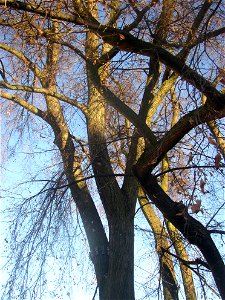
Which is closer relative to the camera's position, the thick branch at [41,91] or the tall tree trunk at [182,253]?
the thick branch at [41,91]

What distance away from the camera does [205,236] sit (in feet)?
17.5

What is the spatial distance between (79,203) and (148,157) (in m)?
1.56

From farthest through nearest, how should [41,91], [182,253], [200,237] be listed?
[182,253], [41,91], [200,237]

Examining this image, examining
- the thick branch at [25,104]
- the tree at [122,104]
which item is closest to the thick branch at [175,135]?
the tree at [122,104]

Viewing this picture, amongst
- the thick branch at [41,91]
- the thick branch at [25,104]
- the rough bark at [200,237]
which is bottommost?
the rough bark at [200,237]

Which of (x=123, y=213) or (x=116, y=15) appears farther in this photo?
(x=123, y=213)

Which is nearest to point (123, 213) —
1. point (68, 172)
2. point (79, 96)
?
point (68, 172)

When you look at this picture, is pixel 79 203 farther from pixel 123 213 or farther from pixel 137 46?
pixel 137 46

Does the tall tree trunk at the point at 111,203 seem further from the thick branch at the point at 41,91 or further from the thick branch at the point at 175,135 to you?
the thick branch at the point at 175,135

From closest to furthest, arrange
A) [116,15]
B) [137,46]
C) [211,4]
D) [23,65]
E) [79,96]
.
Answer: [137,46], [211,4], [116,15], [23,65], [79,96]

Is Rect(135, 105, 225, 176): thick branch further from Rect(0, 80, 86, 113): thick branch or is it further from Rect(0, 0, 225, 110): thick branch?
Rect(0, 80, 86, 113): thick branch

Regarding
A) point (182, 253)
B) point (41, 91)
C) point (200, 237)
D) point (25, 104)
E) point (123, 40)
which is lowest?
point (200, 237)

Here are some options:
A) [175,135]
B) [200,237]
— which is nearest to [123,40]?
[175,135]

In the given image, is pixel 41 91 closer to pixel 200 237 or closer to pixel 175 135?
pixel 175 135
